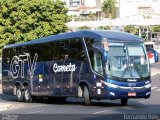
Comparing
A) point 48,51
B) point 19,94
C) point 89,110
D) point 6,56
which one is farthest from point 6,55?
point 89,110

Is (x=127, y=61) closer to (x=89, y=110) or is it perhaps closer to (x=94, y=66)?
(x=94, y=66)

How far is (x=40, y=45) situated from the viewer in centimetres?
2592

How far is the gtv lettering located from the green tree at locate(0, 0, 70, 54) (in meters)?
15.3

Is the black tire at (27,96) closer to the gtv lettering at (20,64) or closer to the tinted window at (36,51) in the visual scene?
the gtv lettering at (20,64)

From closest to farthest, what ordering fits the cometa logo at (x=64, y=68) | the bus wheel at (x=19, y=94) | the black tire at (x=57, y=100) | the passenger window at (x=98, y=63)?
the passenger window at (x=98, y=63) < the cometa logo at (x=64, y=68) < the black tire at (x=57, y=100) < the bus wheel at (x=19, y=94)

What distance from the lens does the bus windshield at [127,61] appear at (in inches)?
828

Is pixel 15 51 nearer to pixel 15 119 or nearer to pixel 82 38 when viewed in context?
pixel 82 38

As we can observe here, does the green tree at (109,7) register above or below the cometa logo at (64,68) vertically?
above

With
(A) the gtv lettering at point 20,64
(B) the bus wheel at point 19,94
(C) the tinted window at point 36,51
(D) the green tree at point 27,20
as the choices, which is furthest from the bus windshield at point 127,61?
(D) the green tree at point 27,20

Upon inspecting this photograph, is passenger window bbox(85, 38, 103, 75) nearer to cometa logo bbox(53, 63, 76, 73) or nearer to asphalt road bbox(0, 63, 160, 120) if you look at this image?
cometa logo bbox(53, 63, 76, 73)

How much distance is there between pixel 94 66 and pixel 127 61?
1.31 metres

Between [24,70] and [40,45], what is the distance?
7.70ft

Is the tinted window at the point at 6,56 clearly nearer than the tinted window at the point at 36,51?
No

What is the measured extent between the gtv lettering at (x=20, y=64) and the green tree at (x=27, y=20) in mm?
15274
